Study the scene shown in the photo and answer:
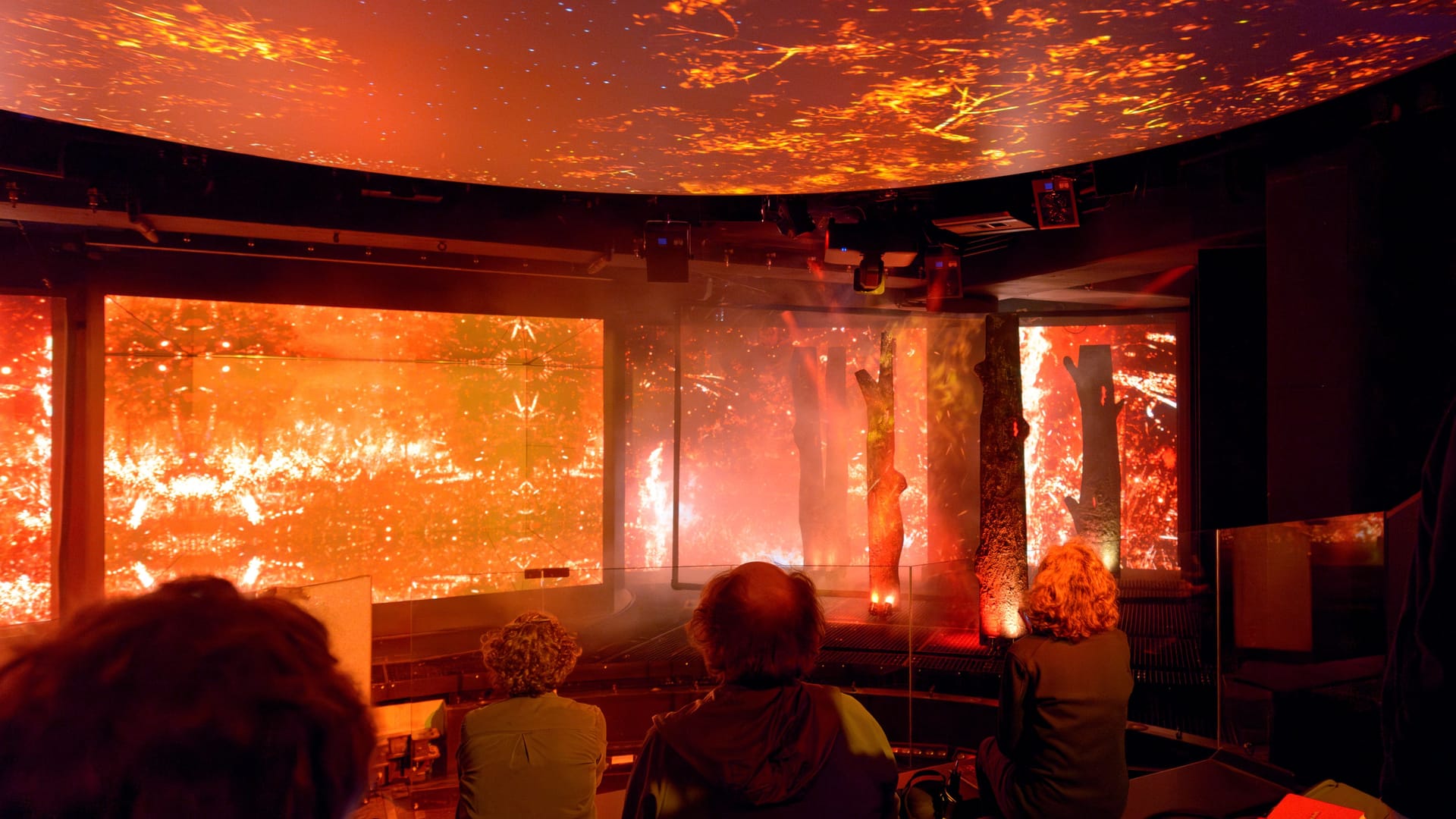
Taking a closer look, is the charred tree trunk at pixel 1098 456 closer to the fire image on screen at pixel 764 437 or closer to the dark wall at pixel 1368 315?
the fire image on screen at pixel 764 437

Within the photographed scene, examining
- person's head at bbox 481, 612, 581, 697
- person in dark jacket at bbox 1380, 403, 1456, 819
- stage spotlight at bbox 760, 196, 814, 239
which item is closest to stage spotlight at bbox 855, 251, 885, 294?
stage spotlight at bbox 760, 196, 814, 239

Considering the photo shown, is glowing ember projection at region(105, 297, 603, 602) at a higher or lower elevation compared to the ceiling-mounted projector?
lower

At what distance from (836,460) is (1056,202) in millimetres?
3602

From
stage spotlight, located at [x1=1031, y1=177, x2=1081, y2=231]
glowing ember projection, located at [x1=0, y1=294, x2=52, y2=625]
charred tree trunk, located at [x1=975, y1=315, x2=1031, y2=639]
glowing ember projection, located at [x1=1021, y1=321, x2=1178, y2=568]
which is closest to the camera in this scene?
stage spotlight, located at [x1=1031, y1=177, x2=1081, y2=231]

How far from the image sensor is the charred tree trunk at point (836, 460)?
8.00 m

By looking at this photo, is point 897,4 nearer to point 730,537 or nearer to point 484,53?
point 484,53

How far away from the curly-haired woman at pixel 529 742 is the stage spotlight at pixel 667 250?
389cm

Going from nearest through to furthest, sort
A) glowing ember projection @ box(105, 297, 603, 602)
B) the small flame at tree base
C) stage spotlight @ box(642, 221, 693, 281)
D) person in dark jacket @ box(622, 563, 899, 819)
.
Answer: person in dark jacket @ box(622, 563, 899, 819)
the small flame at tree base
glowing ember projection @ box(105, 297, 603, 602)
stage spotlight @ box(642, 221, 693, 281)

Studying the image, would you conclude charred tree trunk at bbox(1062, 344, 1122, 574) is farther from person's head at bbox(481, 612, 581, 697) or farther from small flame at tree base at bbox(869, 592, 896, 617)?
person's head at bbox(481, 612, 581, 697)

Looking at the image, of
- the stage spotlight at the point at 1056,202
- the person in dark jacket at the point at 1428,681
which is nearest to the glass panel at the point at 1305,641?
the person in dark jacket at the point at 1428,681

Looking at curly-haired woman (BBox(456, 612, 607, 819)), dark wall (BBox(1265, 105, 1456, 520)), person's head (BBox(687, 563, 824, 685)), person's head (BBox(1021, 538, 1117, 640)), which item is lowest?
curly-haired woman (BBox(456, 612, 607, 819))

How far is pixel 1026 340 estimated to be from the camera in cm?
852

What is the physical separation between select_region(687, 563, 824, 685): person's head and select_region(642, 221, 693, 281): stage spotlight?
4539 millimetres

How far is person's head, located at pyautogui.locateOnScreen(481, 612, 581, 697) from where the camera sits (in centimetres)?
248
